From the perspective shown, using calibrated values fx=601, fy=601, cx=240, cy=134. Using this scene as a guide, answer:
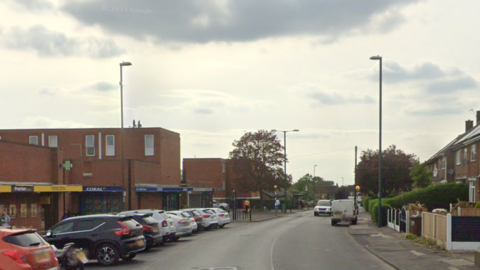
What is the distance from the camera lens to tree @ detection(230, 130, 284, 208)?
3233 inches

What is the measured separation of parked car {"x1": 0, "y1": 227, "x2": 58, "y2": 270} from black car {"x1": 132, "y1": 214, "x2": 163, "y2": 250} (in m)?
9.99

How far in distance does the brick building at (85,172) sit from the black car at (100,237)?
9.40 metres

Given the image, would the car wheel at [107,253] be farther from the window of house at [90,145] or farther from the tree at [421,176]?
the window of house at [90,145]

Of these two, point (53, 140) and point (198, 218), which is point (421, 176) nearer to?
point (198, 218)

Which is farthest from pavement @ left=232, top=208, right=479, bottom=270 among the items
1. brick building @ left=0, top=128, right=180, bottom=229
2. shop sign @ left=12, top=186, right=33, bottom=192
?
brick building @ left=0, top=128, right=180, bottom=229

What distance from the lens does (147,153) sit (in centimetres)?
5800

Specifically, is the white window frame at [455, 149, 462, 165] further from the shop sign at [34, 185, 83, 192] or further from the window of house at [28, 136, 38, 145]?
the window of house at [28, 136, 38, 145]

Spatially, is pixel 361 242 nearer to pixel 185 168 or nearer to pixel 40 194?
pixel 40 194

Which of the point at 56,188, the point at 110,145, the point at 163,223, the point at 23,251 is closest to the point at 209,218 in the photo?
the point at 56,188

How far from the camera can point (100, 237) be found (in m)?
19.2

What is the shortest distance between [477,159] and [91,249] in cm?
2716

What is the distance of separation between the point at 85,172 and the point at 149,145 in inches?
483

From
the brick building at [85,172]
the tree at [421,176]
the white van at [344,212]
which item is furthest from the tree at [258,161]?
the white van at [344,212]

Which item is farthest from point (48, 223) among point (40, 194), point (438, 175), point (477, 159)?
point (438, 175)
